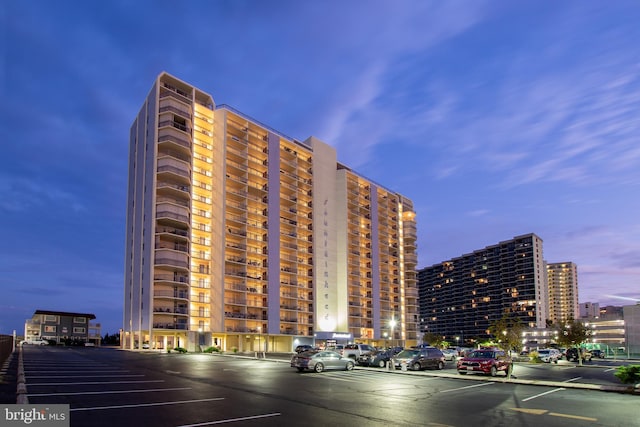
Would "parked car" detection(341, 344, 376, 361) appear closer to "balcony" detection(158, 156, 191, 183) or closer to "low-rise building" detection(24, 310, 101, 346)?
"balcony" detection(158, 156, 191, 183)

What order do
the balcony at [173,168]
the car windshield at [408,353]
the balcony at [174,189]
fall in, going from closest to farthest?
the car windshield at [408,353], the balcony at [174,189], the balcony at [173,168]

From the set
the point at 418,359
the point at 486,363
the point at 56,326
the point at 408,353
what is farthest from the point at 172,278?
the point at 56,326

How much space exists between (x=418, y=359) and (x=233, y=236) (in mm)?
53240

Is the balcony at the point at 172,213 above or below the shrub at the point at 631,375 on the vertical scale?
above

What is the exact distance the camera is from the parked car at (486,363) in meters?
30.5

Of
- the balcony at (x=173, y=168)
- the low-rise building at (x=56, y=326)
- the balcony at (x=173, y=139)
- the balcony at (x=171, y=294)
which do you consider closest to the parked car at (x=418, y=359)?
the balcony at (x=171, y=294)

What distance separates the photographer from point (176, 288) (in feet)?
250

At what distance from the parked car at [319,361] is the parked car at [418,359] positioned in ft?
13.7

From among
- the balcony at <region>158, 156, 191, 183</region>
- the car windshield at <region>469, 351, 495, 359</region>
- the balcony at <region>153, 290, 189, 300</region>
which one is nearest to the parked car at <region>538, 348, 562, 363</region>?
the car windshield at <region>469, 351, 495, 359</region>

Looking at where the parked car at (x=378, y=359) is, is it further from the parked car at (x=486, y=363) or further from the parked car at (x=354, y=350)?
the parked car at (x=486, y=363)

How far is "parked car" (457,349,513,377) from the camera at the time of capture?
30.5 meters

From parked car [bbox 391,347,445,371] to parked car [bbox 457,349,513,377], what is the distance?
3.95m

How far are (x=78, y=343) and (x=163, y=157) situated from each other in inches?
2182

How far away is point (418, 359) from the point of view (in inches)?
1406
